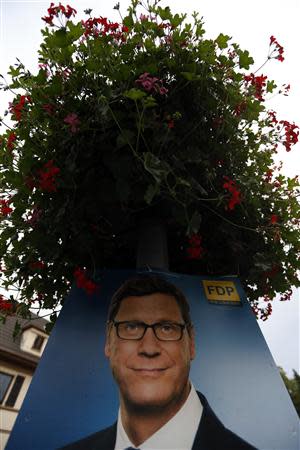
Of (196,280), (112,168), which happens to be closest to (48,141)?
(112,168)

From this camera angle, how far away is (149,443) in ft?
3.45

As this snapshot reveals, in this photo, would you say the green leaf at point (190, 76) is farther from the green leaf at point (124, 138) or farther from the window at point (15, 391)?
the window at point (15, 391)

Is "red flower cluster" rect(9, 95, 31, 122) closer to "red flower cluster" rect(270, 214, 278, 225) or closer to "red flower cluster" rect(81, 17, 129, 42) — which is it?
"red flower cluster" rect(81, 17, 129, 42)

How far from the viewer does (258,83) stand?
5.31 ft

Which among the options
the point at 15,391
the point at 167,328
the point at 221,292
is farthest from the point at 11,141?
the point at 15,391

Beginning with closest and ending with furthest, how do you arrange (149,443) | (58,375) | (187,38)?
1. (149,443)
2. (58,375)
3. (187,38)

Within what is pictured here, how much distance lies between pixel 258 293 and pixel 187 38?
146 centimetres

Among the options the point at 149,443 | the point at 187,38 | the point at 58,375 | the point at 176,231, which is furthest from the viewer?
the point at 176,231

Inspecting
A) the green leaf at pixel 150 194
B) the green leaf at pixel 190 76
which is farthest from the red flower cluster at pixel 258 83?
the green leaf at pixel 150 194

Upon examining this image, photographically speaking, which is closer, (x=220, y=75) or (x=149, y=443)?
(x=149, y=443)

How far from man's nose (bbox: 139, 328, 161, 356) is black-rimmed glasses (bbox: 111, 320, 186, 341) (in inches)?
0.6

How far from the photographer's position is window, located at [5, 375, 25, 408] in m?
11.6

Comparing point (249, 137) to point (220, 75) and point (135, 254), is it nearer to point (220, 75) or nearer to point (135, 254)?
point (220, 75)

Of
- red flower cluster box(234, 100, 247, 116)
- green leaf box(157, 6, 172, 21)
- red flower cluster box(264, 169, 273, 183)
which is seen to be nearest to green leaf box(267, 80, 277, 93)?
red flower cluster box(234, 100, 247, 116)
